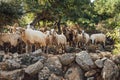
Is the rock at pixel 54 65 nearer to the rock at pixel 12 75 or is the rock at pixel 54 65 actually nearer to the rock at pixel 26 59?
the rock at pixel 26 59

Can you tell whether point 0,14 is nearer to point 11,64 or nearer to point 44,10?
point 11,64

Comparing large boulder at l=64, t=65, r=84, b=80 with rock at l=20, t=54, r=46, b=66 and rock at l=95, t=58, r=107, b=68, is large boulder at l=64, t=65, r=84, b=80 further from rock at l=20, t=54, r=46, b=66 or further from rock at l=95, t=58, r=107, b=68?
rock at l=20, t=54, r=46, b=66

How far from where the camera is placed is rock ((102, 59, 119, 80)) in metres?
17.5

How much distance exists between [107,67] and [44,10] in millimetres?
11484

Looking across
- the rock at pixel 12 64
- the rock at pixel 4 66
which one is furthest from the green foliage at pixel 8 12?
the rock at pixel 12 64

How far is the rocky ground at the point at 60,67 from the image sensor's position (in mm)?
17062

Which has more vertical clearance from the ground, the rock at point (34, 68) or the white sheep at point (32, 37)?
the white sheep at point (32, 37)

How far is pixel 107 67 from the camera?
17.7m

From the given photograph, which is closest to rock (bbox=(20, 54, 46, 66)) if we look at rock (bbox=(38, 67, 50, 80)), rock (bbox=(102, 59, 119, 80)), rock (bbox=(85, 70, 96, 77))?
rock (bbox=(38, 67, 50, 80))

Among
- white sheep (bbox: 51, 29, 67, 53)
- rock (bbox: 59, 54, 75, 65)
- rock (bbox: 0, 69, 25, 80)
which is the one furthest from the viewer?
white sheep (bbox: 51, 29, 67, 53)

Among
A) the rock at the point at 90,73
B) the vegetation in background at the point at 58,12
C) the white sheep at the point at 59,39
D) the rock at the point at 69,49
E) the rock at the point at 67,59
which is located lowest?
the rock at the point at 90,73

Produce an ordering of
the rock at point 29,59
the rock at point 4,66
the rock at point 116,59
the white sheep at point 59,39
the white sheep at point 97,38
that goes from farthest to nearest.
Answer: the white sheep at point 97,38 → the white sheep at point 59,39 → the rock at point 116,59 → the rock at point 29,59 → the rock at point 4,66

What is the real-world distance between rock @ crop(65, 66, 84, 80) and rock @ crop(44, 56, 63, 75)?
0.40 metres

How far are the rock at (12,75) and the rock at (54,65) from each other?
56.2 inches
